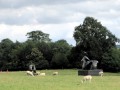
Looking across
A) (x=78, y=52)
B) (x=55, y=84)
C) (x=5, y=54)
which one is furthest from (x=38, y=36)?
(x=55, y=84)

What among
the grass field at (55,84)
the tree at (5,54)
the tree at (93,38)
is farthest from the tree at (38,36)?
the grass field at (55,84)

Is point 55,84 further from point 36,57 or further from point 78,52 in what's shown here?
point 36,57

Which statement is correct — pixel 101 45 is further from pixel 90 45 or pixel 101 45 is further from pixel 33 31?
pixel 33 31

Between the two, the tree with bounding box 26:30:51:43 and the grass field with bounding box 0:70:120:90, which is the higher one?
the tree with bounding box 26:30:51:43

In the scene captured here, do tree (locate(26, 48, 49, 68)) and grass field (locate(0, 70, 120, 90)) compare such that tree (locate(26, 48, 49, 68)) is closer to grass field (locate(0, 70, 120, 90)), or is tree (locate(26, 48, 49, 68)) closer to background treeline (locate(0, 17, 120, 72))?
background treeline (locate(0, 17, 120, 72))

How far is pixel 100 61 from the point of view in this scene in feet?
382

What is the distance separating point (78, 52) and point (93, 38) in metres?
5.99

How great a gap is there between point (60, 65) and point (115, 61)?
22.8 meters

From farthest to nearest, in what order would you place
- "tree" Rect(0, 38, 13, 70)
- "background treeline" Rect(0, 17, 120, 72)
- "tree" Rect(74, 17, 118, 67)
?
"tree" Rect(0, 38, 13, 70)
"tree" Rect(74, 17, 118, 67)
"background treeline" Rect(0, 17, 120, 72)

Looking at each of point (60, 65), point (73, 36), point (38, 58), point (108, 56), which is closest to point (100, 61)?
point (108, 56)

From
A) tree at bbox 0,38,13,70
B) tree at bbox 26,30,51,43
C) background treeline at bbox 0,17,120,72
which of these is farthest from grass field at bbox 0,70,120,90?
tree at bbox 26,30,51,43

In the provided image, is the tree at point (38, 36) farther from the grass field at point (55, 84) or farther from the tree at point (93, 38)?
the grass field at point (55, 84)

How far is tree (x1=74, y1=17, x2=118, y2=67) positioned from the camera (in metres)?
117

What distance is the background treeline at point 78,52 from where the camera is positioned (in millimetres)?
115938
